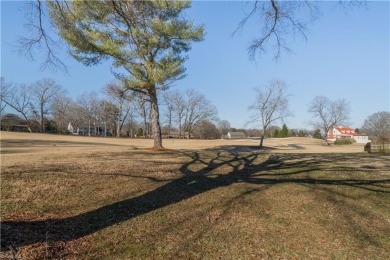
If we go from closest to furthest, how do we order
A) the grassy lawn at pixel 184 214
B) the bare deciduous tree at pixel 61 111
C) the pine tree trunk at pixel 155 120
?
the grassy lawn at pixel 184 214 < the pine tree trunk at pixel 155 120 < the bare deciduous tree at pixel 61 111

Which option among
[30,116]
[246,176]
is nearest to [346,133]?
[30,116]

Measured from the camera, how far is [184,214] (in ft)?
21.4

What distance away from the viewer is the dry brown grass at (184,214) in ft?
16.2

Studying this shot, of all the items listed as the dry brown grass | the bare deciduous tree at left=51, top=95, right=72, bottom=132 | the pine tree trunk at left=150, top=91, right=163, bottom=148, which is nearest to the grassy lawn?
the dry brown grass

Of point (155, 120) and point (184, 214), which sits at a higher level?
point (155, 120)

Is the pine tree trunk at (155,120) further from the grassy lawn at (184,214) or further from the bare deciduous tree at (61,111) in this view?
the bare deciduous tree at (61,111)

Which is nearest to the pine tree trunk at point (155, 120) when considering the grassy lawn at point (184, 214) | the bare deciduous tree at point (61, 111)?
the grassy lawn at point (184, 214)

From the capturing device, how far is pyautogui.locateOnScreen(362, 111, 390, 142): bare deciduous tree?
84875 mm

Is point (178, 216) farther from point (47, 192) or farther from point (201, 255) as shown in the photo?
point (47, 192)

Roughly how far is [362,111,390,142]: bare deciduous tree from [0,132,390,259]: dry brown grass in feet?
277

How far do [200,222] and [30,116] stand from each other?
78.3 m

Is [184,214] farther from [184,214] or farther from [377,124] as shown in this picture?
[377,124]

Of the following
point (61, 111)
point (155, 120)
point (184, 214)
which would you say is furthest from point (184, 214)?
point (61, 111)

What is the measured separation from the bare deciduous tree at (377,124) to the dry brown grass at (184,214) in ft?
277
